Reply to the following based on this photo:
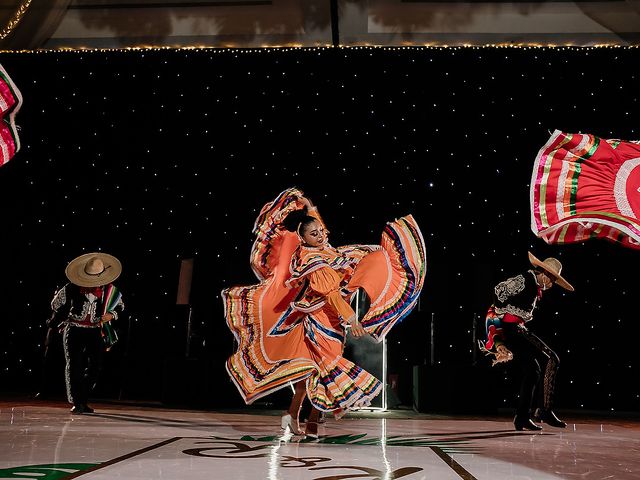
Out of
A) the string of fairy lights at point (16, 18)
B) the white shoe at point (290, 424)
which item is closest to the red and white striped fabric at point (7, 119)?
the white shoe at point (290, 424)

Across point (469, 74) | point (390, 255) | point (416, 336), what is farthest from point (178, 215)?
point (390, 255)

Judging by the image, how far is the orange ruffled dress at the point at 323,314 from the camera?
4.02 m

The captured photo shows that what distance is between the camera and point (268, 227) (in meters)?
4.64

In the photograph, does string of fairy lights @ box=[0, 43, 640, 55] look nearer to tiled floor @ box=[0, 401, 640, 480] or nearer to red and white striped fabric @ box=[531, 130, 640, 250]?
tiled floor @ box=[0, 401, 640, 480]

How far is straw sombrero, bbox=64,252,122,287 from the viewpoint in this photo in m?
5.66

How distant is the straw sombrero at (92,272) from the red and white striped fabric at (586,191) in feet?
13.2

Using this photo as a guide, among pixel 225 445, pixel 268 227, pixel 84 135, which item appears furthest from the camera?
pixel 84 135

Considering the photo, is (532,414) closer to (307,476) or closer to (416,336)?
(416,336)

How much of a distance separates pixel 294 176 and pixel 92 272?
2.37m

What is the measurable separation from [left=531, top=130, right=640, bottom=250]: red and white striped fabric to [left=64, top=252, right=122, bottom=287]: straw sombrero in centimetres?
403

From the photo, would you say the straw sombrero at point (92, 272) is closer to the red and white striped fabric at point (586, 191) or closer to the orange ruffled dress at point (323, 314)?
the orange ruffled dress at point (323, 314)

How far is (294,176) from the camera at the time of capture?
7.36m

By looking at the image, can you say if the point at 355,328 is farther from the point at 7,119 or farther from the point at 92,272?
the point at 92,272

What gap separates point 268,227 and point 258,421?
1628mm
